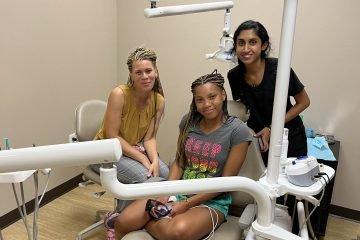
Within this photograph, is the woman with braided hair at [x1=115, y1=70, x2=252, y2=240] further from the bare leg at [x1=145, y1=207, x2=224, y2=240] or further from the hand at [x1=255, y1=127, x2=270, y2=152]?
the hand at [x1=255, y1=127, x2=270, y2=152]

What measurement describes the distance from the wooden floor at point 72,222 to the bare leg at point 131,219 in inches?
28.7

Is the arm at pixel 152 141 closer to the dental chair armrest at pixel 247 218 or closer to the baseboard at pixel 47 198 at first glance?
the dental chair armrest at pixel 247 218

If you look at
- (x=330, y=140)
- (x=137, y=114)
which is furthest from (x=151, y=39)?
(x=330, y=140)

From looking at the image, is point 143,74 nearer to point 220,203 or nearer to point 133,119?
point 133,119

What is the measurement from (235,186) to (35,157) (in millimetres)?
453

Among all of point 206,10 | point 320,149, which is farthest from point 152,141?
point 320,149

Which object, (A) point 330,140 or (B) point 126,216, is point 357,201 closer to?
(A) point 330,140

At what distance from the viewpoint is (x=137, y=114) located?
1.92 metres

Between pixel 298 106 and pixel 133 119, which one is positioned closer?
pixel 298 106

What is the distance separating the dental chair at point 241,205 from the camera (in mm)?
1404

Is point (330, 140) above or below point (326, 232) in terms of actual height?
above

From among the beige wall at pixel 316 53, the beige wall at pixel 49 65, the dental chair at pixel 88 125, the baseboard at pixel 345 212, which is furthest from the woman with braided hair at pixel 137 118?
the baseboard at pixel 345 212

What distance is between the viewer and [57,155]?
2.16ft

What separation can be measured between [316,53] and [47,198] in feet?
7.09
